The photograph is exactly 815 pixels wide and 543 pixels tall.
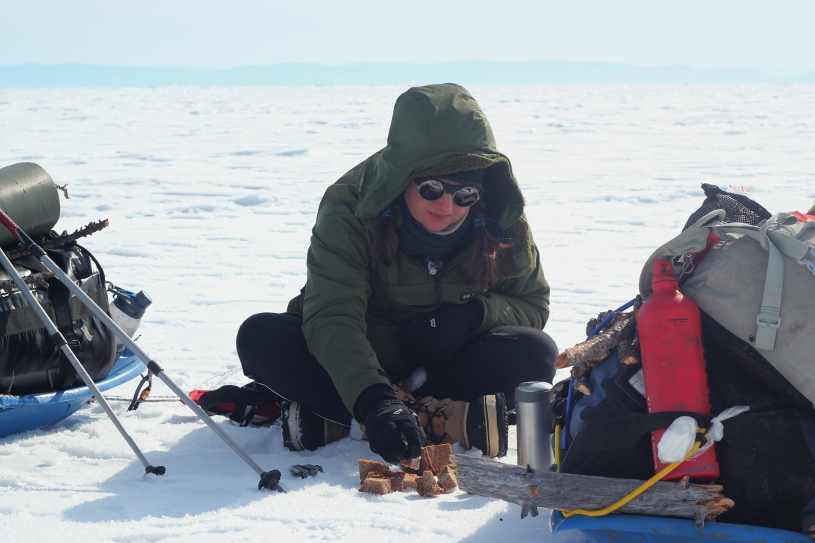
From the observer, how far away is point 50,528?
210cm

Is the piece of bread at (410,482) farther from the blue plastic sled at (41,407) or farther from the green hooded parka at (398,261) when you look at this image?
the blue plastic sled at (41,407)

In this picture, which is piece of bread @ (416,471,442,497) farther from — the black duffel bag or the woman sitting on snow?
the black duffel bag

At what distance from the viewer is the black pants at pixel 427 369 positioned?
2.78 m

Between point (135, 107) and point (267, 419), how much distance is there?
28566mm

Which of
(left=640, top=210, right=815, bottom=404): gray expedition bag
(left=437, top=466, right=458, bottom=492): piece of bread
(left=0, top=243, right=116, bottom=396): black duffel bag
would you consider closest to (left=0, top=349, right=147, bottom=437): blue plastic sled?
(left=0, top=243, right=116, bottom=396): black duffel bag

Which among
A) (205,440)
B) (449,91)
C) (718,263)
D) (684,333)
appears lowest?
(205,440)

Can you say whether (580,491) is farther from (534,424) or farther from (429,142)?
(429,142)

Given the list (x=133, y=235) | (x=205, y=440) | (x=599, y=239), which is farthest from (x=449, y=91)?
(x=133, y=235)

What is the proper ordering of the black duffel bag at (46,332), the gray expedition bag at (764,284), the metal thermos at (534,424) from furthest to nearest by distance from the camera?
the black duffel bag at (46,332)
the metal thermos at (534,424)
the gray expedition bag at (764,284)

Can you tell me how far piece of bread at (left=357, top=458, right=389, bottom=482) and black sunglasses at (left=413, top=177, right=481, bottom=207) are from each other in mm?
861

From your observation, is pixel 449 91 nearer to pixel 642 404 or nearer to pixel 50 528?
pixel 642 404

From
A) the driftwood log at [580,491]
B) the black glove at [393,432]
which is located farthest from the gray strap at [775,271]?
the black glove at [393,432]

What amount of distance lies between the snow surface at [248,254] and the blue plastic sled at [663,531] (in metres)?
0.32

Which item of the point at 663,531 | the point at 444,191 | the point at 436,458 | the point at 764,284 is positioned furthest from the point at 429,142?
the point at 663,531
